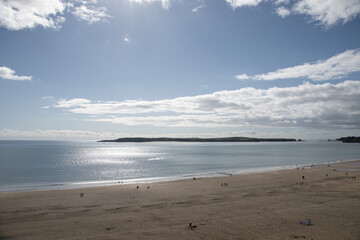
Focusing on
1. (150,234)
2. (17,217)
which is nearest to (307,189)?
(150,234)

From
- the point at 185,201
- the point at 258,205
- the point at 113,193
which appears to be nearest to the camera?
the point at 258,205

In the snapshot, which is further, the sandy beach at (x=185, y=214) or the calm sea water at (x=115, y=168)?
the calm sea water at (x=115, y=168)

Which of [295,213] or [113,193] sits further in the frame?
[113,193]

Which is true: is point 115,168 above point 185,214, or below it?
below

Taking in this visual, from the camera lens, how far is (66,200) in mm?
21188

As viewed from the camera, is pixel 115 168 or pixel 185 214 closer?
pixel 185 214

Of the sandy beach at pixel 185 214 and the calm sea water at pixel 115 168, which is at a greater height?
the sandy beach at pixel 185 214

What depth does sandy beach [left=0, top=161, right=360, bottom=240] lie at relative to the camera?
13.0 metres

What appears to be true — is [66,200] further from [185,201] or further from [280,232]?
[280,232]

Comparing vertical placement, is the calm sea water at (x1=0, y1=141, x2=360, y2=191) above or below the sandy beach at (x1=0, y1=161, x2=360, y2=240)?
below

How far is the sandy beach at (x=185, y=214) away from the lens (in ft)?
42.5

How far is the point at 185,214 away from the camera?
53.8ft

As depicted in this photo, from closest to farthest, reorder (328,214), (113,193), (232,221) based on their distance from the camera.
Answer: (232,221) < (328,214) < (113,193)

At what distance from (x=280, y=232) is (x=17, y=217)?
1613 cm
